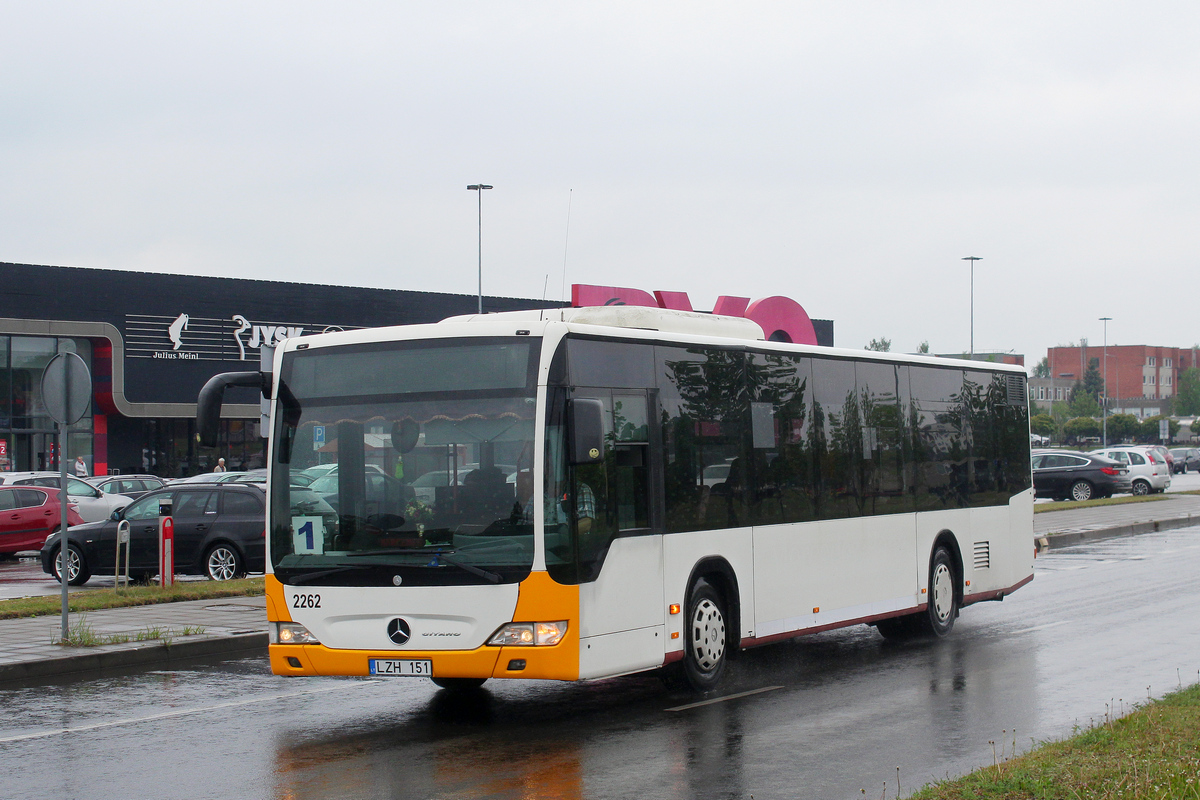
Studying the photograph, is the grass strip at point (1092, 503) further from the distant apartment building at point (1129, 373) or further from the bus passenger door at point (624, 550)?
the distant apartment building at point (1129, 373)

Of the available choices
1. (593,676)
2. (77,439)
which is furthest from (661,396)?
(77,439)

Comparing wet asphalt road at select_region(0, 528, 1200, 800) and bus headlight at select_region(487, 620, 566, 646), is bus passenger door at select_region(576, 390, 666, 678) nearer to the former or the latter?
bus headlight at select_region(487, 620, 566, 646)

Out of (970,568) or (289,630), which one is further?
(970,568)

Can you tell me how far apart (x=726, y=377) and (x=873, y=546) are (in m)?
2.74

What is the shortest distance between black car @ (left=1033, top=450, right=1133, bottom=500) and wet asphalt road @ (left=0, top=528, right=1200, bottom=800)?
30.1m

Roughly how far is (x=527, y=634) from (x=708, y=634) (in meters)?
2.06

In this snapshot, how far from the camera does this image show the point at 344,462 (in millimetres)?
8969

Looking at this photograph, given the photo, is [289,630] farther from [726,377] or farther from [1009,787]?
[1009,787]

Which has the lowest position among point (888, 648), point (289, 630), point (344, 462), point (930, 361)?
point (888, 648)

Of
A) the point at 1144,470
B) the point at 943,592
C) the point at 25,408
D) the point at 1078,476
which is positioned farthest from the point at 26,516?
the point at 1144,470

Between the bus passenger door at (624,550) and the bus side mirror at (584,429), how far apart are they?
226 millimetres

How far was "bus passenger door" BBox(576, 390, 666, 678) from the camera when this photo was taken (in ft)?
29.0

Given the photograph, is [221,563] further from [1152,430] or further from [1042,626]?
[1152,430]

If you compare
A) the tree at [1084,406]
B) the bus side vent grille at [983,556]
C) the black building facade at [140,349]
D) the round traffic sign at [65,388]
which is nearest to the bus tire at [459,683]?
the round traffic sign at [65,388]
